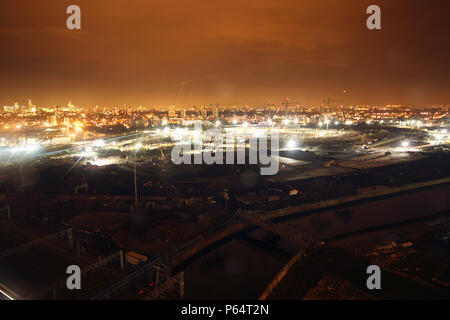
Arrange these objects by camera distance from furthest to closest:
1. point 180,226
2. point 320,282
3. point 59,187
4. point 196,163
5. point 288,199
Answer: point 196,163 < point 59,187 < point 288,199 < point 180,226 < point 320,282

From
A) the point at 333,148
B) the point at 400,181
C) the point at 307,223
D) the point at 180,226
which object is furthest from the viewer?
the point at 333,148

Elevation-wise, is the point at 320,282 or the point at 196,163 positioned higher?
the point at 196,163

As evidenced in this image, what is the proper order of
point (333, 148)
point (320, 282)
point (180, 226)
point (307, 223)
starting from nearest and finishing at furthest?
1. point (320, 282)
2. point (180, 226)
3. point (307, 223)
4. point (333, 148)

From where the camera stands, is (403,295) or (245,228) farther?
(245,228)

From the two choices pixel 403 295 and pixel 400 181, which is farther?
pixel 400 181

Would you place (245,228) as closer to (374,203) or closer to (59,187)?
(374,203)

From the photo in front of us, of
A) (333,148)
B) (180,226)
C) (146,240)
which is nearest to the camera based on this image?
(146,240)

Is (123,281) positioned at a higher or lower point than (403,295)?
higher

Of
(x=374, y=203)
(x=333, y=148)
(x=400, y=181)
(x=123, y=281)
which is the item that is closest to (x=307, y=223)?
(x=374, y=203)

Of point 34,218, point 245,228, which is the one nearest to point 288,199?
point 245,228

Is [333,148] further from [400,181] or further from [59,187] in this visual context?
[59,187]
